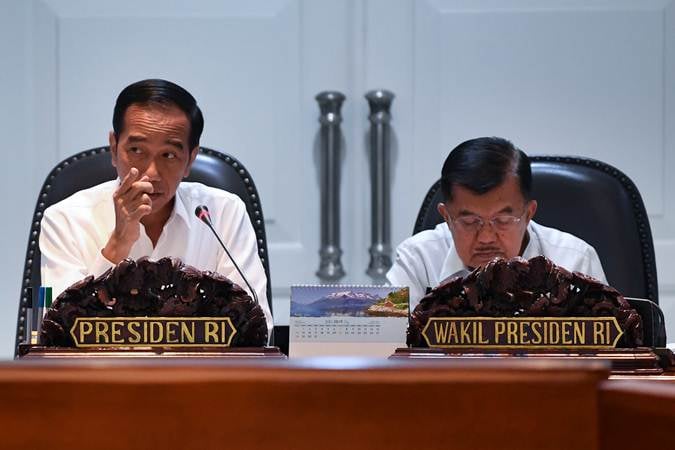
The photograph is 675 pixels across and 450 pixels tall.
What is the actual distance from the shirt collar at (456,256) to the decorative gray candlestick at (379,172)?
0.69 meters

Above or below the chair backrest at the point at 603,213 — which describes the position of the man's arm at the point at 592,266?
below

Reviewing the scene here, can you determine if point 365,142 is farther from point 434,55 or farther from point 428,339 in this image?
point 428,339

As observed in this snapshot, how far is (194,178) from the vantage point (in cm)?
207

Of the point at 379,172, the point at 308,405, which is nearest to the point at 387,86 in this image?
the point at 379,172

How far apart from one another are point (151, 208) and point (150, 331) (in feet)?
2.80

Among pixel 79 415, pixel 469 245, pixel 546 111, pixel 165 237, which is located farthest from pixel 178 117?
pixel 79 415

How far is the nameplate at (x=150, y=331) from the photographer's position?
3.39ft

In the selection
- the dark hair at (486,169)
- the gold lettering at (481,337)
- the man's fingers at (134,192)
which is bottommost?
the gold lettering at (481,337)

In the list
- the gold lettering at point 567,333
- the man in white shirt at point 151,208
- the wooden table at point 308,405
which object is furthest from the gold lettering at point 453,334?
the man in white shirt at point 151,208

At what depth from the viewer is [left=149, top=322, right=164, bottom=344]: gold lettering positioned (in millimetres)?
1033

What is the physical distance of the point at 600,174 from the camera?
6.47 ft

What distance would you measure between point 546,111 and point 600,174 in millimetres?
850

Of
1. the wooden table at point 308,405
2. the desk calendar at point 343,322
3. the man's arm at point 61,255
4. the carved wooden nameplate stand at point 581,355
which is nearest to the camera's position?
the wooden table at point 308,405

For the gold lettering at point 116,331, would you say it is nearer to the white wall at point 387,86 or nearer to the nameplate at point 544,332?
the nameplate at point 544,332
